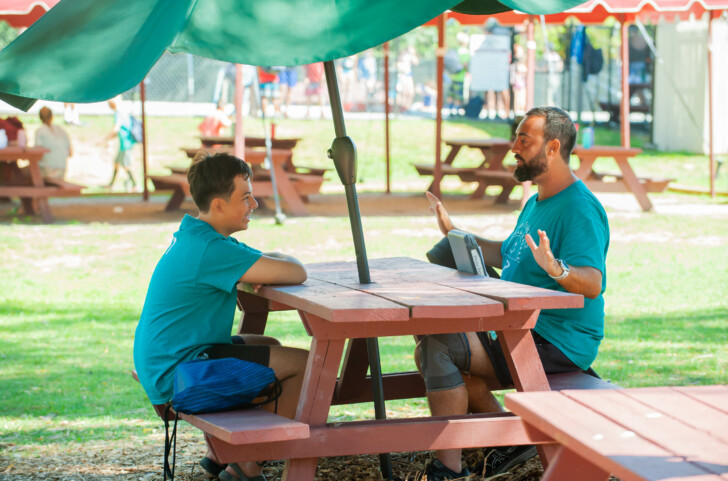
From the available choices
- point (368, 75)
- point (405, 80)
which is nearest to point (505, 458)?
point (368, 75)

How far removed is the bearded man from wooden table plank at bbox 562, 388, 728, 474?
767 millimetres

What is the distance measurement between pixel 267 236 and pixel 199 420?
8161mm

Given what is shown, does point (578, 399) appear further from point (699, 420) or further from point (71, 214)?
point (71, 214)

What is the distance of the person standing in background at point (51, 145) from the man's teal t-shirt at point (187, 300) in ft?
36.3

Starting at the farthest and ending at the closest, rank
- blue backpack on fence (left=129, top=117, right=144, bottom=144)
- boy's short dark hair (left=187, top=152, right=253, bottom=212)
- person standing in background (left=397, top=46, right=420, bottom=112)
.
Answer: person standing in background (left=397, top=46, right=420, bottom=112) → blue backpack on fence (left=129, top=117, right=144, bottom=144) → boy's short dark hair (left=187, top=152, right=253, bottom=212)

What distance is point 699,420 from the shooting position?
2.52 m

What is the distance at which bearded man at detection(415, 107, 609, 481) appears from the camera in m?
3.60

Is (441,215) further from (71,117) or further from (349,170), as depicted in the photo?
(71,117)

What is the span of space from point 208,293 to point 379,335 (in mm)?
685

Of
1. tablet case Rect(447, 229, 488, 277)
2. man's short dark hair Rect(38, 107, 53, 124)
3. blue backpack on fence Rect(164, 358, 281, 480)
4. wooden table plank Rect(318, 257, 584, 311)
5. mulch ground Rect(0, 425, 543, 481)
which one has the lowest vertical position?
mulch ground Rect(0, 425, 543, 481)

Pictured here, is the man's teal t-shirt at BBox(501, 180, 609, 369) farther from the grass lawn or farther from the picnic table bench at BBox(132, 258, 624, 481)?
the grass lawn

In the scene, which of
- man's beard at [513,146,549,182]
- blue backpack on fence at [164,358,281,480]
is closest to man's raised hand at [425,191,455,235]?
man's beard at [513,146,549,182]

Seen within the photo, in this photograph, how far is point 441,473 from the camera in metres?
3.60

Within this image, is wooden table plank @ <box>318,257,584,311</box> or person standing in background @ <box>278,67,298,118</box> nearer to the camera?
wooden table plank @ <box>318,257,584,311</box>
